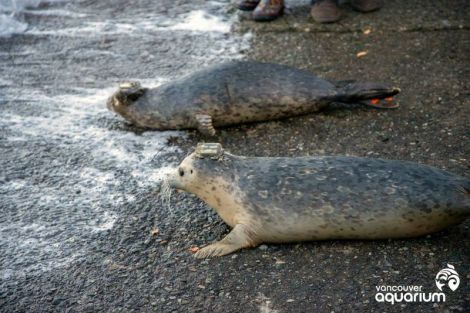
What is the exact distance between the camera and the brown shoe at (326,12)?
237 inches

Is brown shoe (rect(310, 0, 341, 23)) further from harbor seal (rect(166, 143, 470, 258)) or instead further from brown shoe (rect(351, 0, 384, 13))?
harbor seal (rect(166, 143, 470, 258))

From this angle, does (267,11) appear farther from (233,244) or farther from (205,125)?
(233,244)

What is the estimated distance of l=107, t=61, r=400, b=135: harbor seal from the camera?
443 cm

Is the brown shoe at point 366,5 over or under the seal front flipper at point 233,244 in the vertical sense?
over

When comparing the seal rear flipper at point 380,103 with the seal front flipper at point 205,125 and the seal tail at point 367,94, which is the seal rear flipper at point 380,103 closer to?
the seal tail at point 367,94

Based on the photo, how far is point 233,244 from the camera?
3129 mm

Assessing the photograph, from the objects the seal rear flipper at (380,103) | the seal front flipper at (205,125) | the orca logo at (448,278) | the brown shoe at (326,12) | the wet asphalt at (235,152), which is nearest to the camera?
the orca logo at (448,278)

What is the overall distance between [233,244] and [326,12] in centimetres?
363

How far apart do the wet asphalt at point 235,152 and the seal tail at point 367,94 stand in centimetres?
8

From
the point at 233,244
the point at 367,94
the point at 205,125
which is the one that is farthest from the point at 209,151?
the point at 367,94

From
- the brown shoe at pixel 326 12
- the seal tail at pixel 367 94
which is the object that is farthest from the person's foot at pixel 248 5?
the seal tail at pixel 367 94

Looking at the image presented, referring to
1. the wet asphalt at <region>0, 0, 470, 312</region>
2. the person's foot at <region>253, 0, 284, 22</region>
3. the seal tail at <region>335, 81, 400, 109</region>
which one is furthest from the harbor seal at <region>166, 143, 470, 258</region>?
the person's foot at <region>253, 0, 284, 22</region>

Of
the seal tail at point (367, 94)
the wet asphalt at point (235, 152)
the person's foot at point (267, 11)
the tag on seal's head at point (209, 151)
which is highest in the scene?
the tag on seal's head at point (209, 151)

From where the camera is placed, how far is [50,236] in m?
3.40
